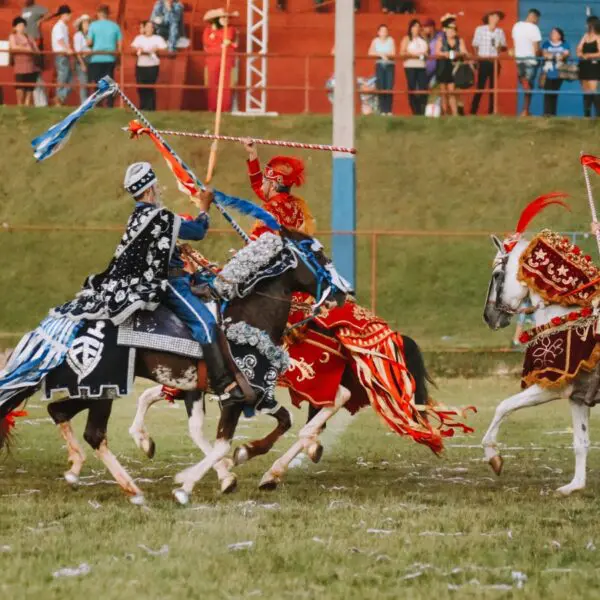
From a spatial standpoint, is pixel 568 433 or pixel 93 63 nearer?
pixel 568 433

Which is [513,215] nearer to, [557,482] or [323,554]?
[557,482]

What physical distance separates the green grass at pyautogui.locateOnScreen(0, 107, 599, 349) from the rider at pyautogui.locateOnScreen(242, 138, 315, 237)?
451 inches

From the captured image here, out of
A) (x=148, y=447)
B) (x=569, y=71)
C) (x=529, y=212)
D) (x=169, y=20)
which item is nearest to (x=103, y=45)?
(x=169, y=20)

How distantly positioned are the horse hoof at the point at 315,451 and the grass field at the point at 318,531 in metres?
0.14

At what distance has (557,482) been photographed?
38.6 ft

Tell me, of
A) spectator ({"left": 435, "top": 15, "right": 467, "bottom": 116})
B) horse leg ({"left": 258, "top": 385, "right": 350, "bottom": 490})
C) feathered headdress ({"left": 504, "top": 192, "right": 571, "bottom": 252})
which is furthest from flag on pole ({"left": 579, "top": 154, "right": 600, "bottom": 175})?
spectator ({"left": 435, "top": 15, "right": 467, "bottom": 116})

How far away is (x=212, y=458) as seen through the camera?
1036 cm

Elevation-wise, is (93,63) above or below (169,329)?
above

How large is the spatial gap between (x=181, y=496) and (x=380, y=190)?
607 inches

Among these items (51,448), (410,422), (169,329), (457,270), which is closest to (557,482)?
(410,422)

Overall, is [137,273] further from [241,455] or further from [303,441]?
[303,441]

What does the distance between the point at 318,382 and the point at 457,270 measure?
485 inches

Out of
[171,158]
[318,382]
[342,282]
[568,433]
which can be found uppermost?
[171,158]

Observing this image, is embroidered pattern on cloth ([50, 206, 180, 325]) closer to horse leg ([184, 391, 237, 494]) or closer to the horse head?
→ the horse head
